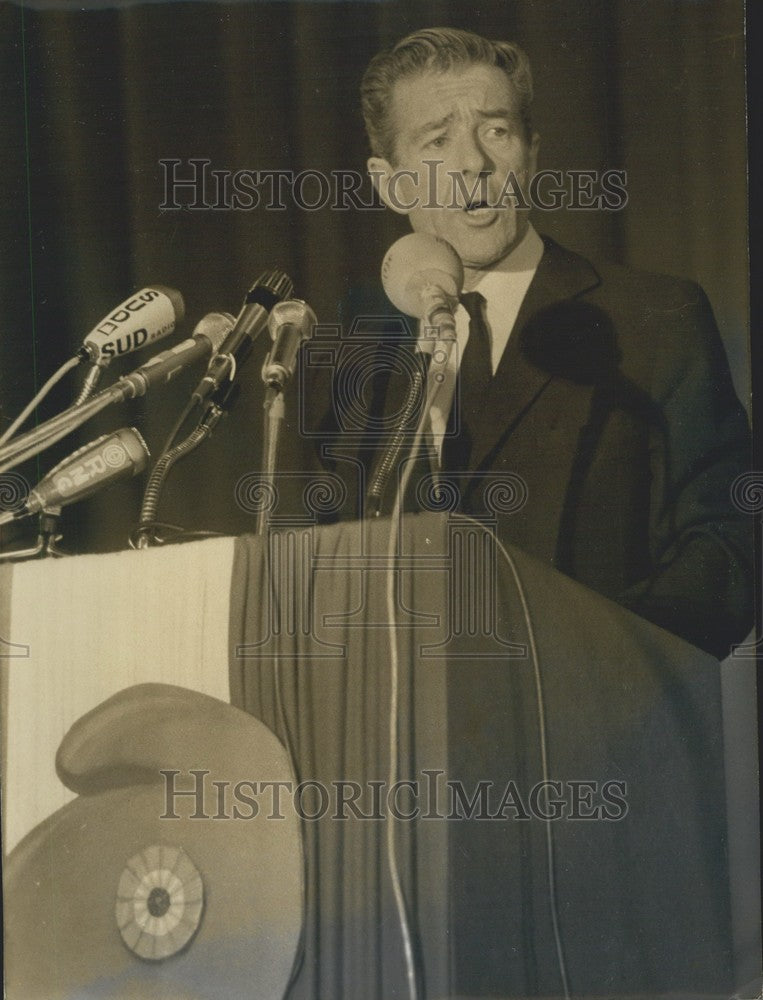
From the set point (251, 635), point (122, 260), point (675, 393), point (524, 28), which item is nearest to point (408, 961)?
point (251, 635)

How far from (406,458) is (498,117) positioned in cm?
86

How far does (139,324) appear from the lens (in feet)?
9.07

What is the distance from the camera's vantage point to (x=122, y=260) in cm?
279

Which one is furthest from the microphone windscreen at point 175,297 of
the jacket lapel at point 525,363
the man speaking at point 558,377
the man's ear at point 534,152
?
the man's ear at point 534,152

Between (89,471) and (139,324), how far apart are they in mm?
380

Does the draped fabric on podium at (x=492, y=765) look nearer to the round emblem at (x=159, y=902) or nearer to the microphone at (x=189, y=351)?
the round emblem at (x=159, y=902)

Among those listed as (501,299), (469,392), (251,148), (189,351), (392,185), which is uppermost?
(251,148)

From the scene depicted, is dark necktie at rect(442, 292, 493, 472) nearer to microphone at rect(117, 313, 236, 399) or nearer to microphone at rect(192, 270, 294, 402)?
microphone at rect(192, 270, 294, 402)

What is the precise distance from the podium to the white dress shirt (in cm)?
39

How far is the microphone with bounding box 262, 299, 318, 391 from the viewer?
108 inches

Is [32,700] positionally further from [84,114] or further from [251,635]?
[84,114]

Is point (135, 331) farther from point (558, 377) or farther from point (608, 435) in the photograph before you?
point (608, 435)

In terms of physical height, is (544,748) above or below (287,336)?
below

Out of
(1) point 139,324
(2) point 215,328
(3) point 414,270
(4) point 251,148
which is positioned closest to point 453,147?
(3) point 414,270
